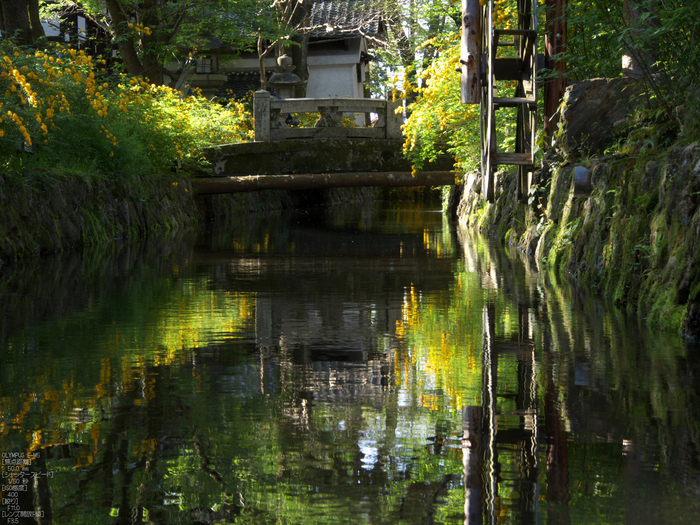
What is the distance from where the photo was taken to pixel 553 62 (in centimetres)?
1296

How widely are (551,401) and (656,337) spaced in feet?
6.84

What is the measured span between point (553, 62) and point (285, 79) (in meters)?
20.2

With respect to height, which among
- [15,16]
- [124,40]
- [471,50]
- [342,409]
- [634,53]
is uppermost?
[124,40]

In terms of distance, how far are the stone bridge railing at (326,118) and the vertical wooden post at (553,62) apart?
30.4ft

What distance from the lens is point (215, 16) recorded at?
31.0m

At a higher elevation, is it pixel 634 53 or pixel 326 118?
pixel 326 118

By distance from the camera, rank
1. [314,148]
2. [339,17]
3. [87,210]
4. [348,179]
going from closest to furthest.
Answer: [87,210]
[348,179]
[314,148]
[339,17]

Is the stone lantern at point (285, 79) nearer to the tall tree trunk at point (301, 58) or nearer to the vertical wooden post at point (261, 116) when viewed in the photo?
the tall tree trunk at point (301, 58)

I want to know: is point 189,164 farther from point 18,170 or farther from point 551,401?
point 551,401

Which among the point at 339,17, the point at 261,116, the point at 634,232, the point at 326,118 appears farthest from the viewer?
the point at 339,17

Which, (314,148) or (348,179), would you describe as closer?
(348,179)

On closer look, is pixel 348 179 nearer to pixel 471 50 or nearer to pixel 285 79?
pixel 471 50

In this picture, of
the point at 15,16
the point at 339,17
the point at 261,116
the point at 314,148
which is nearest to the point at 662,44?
the point at 314,148

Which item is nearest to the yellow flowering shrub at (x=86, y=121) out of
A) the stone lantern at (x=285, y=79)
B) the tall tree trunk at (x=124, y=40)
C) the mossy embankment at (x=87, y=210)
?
the mossy embankment at (x=87, y=210)
